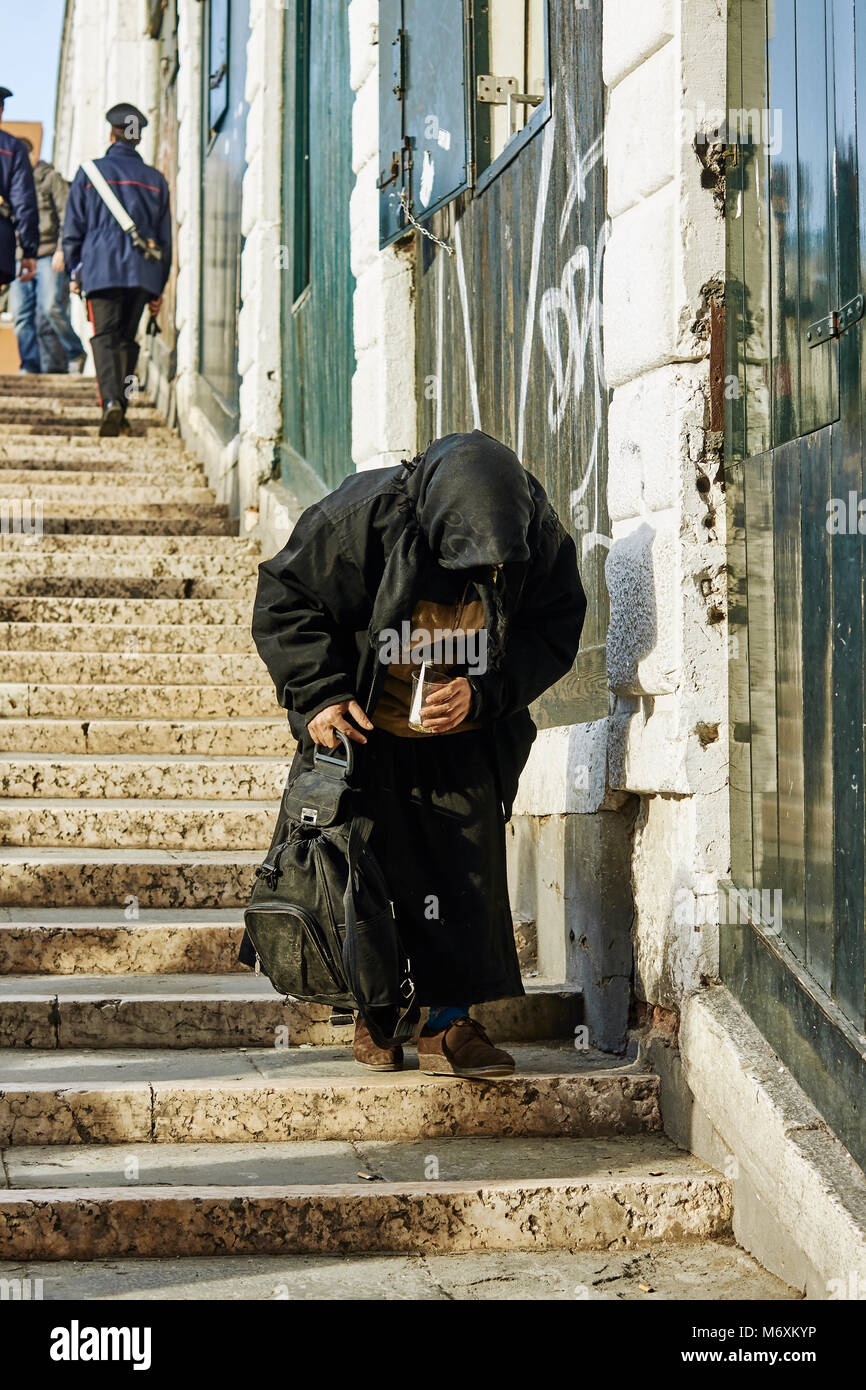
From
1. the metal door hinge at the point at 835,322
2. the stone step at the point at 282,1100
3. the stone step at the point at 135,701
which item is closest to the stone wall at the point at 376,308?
the stone step at the point at 135,701

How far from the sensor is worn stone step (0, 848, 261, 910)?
482 centimetres

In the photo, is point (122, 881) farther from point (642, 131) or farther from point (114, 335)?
point (114, 335)

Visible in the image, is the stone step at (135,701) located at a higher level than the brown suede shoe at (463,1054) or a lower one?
higher

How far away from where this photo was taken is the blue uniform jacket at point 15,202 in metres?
11.1

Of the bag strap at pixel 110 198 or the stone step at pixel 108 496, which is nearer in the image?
the stone step at pixel 108 496

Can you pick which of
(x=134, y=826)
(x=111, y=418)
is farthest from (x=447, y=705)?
(x=111, y=418)

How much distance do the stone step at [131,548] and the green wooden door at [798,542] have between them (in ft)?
14.5

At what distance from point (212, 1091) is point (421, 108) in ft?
13.2

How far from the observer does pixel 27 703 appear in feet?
20.1

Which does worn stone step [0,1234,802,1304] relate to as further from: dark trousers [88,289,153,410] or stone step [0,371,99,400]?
stone step [0,371,99,400]

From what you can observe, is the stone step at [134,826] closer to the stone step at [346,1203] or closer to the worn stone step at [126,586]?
the stone step at [346,1203]
